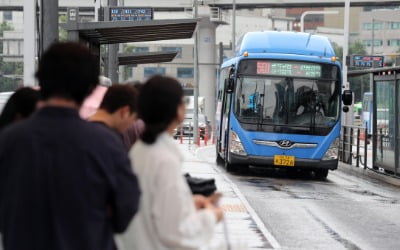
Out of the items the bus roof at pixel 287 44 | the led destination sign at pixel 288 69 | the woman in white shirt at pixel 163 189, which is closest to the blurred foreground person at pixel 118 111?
the woman in white shirt at pixel 163 189

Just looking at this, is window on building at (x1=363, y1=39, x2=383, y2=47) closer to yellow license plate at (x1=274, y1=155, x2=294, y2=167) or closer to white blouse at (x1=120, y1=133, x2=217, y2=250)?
yellow license plate at (x1=274, y1=155, x2=294, y2=167)

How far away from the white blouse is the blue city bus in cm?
1738

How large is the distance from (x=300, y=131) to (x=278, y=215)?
7.96m

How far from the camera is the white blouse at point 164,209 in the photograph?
13.0 feet

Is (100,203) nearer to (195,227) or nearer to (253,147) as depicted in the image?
(195,227)

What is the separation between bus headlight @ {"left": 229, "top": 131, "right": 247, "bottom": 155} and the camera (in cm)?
2162

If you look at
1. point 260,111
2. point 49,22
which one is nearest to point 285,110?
point 260,111

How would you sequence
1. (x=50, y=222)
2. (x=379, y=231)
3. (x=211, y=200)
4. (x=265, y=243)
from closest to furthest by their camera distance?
(x=50, y=222)
(x=211, y=200)
(x=265, y=243)
(x=379, y=231)

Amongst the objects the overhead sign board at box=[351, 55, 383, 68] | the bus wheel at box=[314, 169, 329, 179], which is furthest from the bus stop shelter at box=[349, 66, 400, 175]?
the overhead sign board at box=[351, 55, 383, 68]

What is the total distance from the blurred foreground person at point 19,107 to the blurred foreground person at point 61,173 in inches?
57.6

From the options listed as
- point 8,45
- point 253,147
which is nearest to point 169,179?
point 253,147

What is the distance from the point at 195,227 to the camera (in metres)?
4.04

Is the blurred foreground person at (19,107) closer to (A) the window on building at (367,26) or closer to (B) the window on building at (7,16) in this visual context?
(B) the window on building at (7,16)

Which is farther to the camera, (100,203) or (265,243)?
(265,243)
